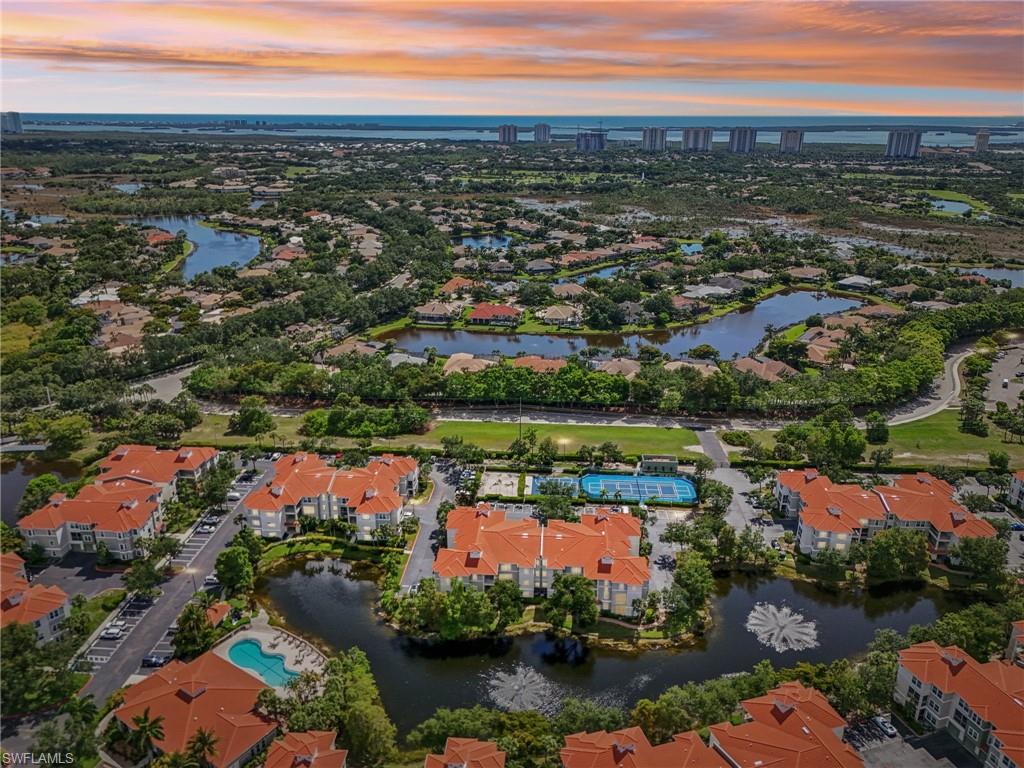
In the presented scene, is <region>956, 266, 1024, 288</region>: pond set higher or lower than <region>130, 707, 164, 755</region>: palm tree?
higher

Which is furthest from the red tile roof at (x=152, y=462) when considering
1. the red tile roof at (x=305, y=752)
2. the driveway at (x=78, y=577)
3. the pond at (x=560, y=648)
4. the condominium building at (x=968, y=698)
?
the condominium building at (x=968, y=698)

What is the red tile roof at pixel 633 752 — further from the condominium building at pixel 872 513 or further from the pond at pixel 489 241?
the pond at pixel 489 241

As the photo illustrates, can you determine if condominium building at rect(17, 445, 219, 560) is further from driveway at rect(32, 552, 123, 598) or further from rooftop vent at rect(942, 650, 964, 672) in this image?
rooftop vent at rect(942, 650, 964, 672)

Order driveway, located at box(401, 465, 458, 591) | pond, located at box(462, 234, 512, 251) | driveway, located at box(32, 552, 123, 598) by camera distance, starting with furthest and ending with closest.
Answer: pond, located at box(462, 234, 512, 251), driveway, located at box(401, 465, 458, 591), driveway, located at box(32, 552, 123, 598)

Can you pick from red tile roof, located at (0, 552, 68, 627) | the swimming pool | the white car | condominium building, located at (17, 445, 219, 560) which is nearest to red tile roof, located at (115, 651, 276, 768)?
the swimming pool

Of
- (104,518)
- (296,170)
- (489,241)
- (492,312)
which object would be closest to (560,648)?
(104,518)

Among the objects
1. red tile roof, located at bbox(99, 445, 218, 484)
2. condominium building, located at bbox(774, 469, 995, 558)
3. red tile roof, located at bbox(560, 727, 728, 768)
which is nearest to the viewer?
red tile roof, located at bbox(560, 727, 728, 768)

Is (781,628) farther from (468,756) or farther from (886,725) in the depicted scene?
(468,756)

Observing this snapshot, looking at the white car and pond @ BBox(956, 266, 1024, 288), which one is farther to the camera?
pond @ BBox(956, 266, 1024, 288)

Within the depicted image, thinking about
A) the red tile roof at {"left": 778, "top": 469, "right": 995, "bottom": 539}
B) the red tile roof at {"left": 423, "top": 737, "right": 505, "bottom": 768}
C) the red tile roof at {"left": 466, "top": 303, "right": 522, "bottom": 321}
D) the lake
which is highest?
the lake
